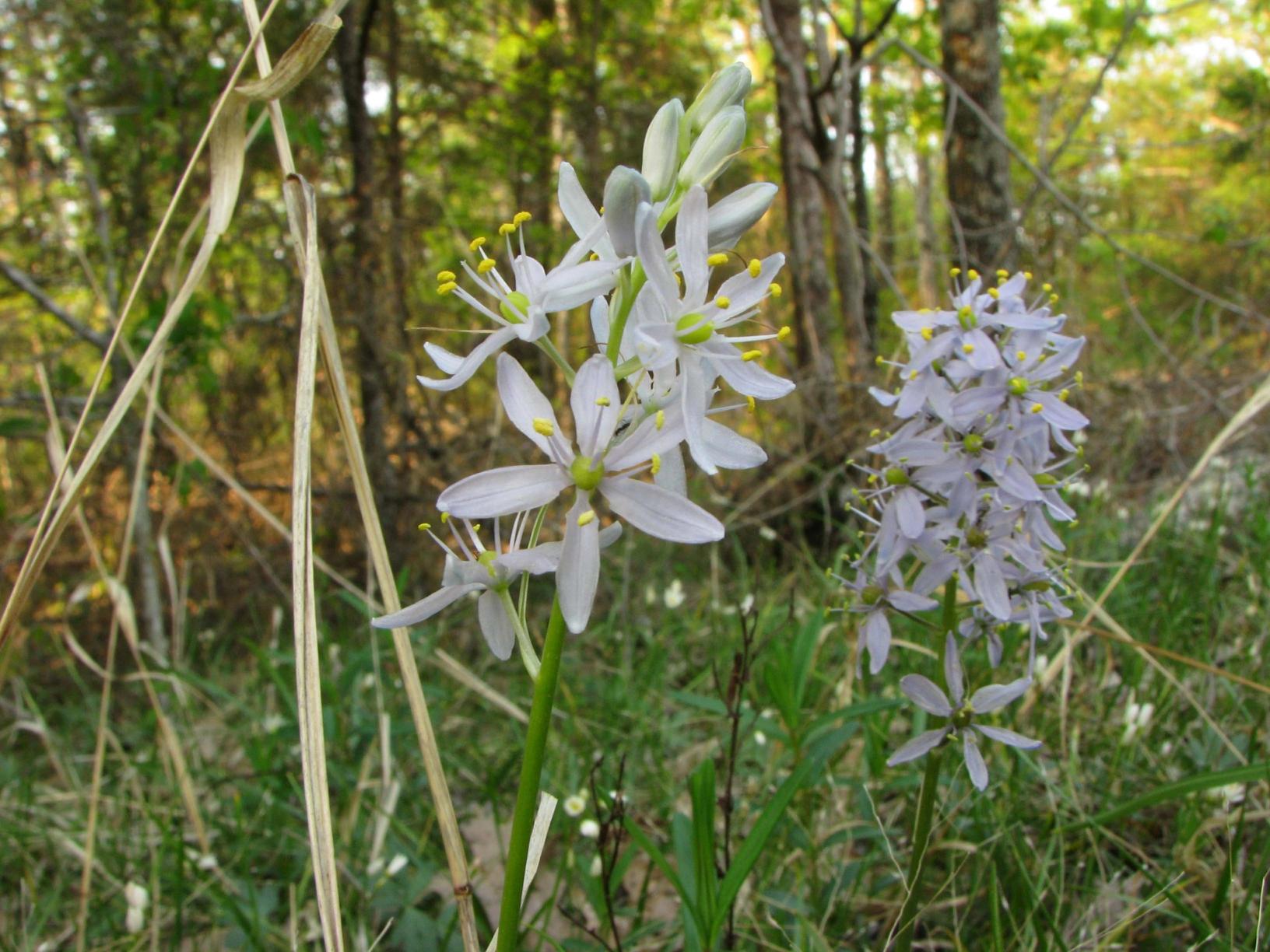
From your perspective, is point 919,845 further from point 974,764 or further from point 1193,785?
point 1193,785

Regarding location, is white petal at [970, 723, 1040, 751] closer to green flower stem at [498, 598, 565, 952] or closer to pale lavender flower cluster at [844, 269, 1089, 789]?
pale lavender flower cluster at [844, 269, 1089, 789]

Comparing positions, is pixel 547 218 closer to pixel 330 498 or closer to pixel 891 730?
pixel 330 498

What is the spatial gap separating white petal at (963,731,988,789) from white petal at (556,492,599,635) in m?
0.75

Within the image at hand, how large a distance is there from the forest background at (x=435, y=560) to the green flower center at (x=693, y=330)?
0.77 metres

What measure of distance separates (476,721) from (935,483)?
229 cm

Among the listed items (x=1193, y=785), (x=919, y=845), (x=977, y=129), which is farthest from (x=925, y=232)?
(x=919, y=845)

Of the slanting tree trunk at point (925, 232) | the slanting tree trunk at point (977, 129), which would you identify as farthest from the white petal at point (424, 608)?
the slanting tree trunk at point (925, 232)

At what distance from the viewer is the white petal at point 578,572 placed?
1.06 meters

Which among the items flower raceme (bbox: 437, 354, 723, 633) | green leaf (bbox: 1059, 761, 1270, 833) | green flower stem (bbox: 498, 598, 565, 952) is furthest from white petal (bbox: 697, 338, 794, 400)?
green leaf (bbox: 1059, 761, 1270, 833)

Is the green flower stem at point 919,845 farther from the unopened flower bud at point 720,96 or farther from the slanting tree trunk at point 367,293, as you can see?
the slanting tree trunk at point 367,293

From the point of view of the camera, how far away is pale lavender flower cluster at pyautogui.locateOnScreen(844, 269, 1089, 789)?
1.53 m

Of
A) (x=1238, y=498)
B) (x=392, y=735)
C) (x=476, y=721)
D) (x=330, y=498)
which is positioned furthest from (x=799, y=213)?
(x=392, y=735)

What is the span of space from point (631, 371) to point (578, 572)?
264mm

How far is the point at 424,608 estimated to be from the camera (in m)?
1.17
